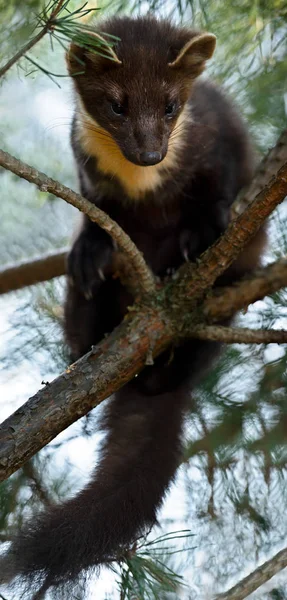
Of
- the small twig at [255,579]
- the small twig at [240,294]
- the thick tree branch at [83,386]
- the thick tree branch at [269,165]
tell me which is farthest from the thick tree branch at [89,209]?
the small twig at [255,579]

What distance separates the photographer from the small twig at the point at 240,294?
285cm

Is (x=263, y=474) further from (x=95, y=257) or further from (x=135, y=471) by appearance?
(x=95, y=257)

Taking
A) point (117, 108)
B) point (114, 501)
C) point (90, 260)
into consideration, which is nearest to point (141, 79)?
point (117, 108)

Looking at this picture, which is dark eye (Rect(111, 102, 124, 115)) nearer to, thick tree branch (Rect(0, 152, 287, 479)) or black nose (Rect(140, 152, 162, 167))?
→ black nose (Rect(140, 152, 162, 167))

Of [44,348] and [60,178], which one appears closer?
[44,348]

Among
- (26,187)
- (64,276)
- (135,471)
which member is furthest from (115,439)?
(26,187)

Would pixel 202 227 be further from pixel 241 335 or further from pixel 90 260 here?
pixel 241 335

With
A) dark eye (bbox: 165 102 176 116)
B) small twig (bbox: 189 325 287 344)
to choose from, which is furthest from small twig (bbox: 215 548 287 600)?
dark eye (bbox: 165 102 176 116)

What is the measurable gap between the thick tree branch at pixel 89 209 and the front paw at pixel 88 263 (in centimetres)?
42

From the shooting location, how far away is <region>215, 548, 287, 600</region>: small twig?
7.18 ft

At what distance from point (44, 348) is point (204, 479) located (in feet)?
3.16

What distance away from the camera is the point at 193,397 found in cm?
336

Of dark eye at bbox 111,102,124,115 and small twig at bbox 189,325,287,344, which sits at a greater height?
dark eye at bbox 111,102,124,115

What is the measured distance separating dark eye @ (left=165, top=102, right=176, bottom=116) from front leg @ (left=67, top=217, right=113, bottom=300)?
566 mm
